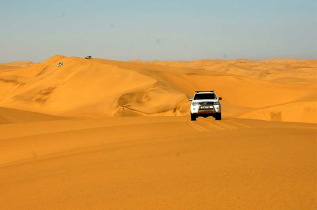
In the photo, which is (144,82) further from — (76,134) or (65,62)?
(76,134)

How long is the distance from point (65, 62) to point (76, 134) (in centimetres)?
4654

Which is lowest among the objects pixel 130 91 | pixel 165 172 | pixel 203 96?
pixel 165 172

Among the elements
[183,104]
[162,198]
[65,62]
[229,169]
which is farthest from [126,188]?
[65,62]

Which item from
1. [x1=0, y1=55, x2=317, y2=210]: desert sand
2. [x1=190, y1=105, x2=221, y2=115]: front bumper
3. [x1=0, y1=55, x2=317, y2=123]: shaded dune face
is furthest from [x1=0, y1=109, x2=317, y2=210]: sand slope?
[x1=0, y1=55, x2=317, y2=123]: shaded dune face

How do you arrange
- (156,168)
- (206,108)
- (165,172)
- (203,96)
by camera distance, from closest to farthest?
(165,172) → (156,168) → (206,108) → (203,96)

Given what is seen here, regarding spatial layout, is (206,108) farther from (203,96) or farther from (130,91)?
(130,91)

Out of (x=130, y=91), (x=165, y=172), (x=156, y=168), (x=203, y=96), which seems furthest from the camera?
(x=130, y=91)

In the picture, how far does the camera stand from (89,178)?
813cm

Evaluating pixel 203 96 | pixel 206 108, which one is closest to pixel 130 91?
pixel 203 96

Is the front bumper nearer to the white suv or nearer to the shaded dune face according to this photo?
the white suv

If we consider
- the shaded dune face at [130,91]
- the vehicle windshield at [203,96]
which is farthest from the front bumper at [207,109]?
the shaded dune face at [130,91]

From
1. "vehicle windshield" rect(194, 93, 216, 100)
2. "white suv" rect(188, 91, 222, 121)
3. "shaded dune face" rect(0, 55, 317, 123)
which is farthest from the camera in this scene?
"shaded dune face" rect(0, 55, 317, 123)

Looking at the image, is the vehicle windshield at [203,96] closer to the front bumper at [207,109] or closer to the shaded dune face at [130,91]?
the front bumper at [207,109]

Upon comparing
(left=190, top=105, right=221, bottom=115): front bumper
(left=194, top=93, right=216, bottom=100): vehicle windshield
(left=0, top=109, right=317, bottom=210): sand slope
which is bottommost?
(left=0, top=109, right=317, bottom=210): sand slope
